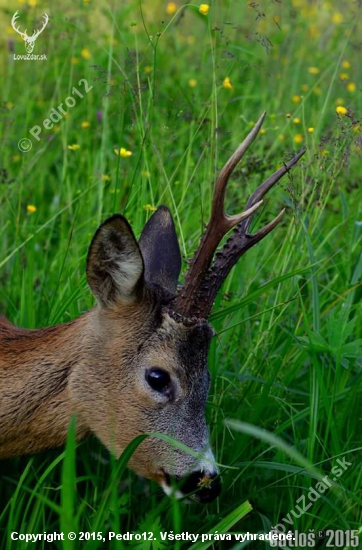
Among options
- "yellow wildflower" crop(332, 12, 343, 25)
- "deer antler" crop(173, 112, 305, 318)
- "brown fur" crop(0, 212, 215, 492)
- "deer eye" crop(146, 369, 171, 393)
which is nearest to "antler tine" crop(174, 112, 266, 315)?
"deer antler" crop(173, 112, 305, 318)

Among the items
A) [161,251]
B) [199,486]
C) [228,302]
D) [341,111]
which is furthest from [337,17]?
[199,486]

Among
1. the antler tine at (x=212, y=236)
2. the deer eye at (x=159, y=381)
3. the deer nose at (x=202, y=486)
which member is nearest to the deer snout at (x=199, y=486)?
the deer nose at (x=202, y=486)

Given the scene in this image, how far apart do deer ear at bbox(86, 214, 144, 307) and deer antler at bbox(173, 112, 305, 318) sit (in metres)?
0.19

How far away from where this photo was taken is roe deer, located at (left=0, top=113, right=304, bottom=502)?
3.49 meters

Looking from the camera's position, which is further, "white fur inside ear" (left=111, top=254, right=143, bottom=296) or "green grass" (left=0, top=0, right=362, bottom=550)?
"green grass" (left=0, top=0, right=362, bottom=550)

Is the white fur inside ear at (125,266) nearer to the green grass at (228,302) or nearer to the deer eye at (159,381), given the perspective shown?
the deer eye at (159,381)

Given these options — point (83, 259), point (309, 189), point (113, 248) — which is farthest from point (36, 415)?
point (309, 189)

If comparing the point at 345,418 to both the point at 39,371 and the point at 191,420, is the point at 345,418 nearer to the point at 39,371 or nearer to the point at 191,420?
the point at 191,420

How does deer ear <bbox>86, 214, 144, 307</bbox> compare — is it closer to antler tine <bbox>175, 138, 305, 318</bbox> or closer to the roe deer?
the roe deer

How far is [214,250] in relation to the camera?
3.49 meters

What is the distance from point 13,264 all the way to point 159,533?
1.96 meters

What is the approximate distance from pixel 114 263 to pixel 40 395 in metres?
0.58

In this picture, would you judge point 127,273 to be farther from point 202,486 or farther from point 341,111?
point 341,111

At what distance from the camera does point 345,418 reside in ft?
13.3
